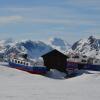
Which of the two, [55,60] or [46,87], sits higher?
[55,60]

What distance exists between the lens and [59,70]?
76.1 meters

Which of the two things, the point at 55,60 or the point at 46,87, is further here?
the point at 55,60

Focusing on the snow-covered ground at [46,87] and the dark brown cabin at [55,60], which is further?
the dark brown cabin at [55,60]

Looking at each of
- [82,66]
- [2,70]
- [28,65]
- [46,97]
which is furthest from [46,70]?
[46,97]

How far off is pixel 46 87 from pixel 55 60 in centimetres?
3797

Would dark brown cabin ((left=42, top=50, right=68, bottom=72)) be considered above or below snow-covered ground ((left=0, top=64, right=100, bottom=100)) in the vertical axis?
above

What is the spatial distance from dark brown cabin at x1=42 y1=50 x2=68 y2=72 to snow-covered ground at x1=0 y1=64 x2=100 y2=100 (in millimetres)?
15330

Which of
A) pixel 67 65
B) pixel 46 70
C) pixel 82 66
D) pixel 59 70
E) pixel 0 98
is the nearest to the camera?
pixel 0 98

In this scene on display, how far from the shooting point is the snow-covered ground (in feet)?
96.3

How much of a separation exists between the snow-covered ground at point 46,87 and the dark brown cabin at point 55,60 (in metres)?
15.3

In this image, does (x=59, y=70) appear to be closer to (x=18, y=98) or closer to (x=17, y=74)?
(x=17, y=74)

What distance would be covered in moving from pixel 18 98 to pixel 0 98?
127 cm

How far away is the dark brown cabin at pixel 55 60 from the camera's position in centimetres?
7625

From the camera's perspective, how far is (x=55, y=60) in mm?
76312
